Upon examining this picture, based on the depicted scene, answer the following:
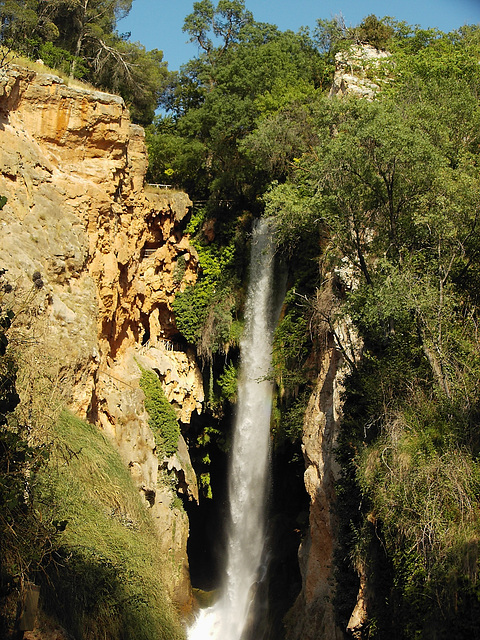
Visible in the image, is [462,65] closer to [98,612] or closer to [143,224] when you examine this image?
[143,224]

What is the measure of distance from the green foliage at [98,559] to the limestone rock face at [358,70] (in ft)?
46.1

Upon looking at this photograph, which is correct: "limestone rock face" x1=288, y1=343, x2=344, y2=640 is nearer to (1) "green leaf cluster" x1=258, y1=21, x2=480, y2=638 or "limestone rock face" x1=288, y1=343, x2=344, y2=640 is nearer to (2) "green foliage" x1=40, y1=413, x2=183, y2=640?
(1) "green leaf cluster" x1=258, y1=21, x2=480, y2=638

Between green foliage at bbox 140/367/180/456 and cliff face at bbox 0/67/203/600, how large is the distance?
0.40 metres

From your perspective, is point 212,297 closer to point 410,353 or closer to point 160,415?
point 160,415

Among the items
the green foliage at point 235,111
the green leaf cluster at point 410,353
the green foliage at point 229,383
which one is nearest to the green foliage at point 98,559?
the green leaf cluster at point 410,353

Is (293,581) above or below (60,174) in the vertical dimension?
below

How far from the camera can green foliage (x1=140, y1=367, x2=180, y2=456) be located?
64.1 feet

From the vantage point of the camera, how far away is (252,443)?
74.2ft

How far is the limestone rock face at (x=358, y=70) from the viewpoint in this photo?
2195 centimetres

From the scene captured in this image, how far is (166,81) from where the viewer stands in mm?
30844

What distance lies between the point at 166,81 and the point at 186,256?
Answer: 37.2ft

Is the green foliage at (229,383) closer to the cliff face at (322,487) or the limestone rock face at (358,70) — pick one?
the cliff face at (322,487)

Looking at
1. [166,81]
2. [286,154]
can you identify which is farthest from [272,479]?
[166,81]

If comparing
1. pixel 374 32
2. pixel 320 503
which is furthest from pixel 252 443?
pixel 374 32
